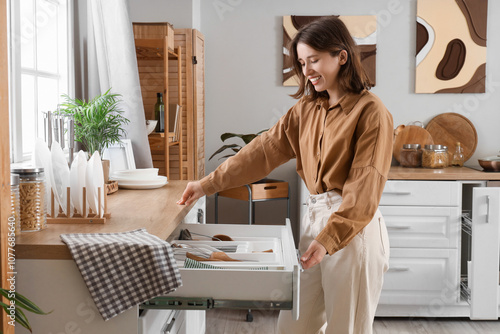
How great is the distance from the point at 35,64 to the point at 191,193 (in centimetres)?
91

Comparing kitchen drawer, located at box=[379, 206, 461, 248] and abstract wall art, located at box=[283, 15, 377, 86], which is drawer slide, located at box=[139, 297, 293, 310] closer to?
kitchen drawer, located at box=[379, 206, 461, 248]

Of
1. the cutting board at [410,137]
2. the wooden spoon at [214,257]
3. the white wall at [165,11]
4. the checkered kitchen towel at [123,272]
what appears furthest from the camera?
the cutting board at [410,137]

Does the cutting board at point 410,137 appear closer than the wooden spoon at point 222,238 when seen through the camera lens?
No

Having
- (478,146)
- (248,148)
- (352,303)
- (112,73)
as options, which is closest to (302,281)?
(352,303)

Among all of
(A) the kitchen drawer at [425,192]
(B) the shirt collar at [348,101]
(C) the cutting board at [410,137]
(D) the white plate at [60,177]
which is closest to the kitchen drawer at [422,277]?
(A) the kitchen drawer at [425,192]

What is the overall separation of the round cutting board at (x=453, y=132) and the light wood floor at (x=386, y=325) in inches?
44.2

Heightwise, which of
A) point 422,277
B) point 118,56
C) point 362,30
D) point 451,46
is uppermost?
point 362,30

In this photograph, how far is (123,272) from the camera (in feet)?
4.72

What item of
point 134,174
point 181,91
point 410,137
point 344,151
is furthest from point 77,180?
point 410,137

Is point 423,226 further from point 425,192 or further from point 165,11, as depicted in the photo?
point 165,11

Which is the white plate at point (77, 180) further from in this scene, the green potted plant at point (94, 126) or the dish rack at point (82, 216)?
the green potted plant at point (94, 126)

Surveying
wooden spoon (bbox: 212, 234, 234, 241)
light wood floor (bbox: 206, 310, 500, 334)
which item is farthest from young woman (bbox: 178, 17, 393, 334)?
light wood floor (bbox: 206, 310, 500, 334)

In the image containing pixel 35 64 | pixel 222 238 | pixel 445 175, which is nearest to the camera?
pixel 222 238

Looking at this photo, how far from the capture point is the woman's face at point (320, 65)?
181 centimetres
